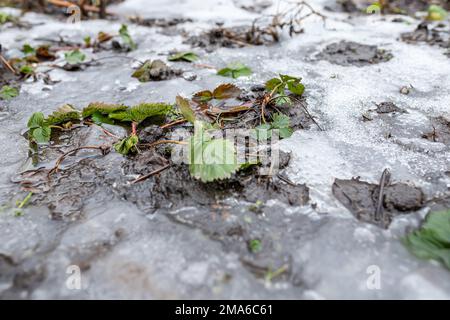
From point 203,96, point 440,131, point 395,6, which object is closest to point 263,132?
point 203,96

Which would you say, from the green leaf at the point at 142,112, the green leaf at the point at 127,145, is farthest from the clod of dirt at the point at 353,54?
the green leaf at the point at 127,145

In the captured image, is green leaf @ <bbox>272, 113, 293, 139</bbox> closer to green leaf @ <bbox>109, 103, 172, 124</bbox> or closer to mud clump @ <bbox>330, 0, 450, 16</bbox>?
green leaf @ <bbox>109, 103, 172, 124</bbox>

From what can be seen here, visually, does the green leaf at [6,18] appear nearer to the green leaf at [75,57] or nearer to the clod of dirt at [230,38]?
the green leaf at [75,57]

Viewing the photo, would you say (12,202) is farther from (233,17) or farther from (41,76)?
(233,17)

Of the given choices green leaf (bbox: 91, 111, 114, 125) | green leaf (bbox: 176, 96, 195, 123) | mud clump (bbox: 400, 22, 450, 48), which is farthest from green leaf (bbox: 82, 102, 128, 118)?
mud clump (bbox: 400, 22, 450, 48)

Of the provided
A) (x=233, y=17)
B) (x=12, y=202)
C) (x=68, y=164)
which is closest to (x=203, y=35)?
(x=233, y=17)

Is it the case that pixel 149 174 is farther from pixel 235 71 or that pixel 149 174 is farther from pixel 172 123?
pixel 235 71
